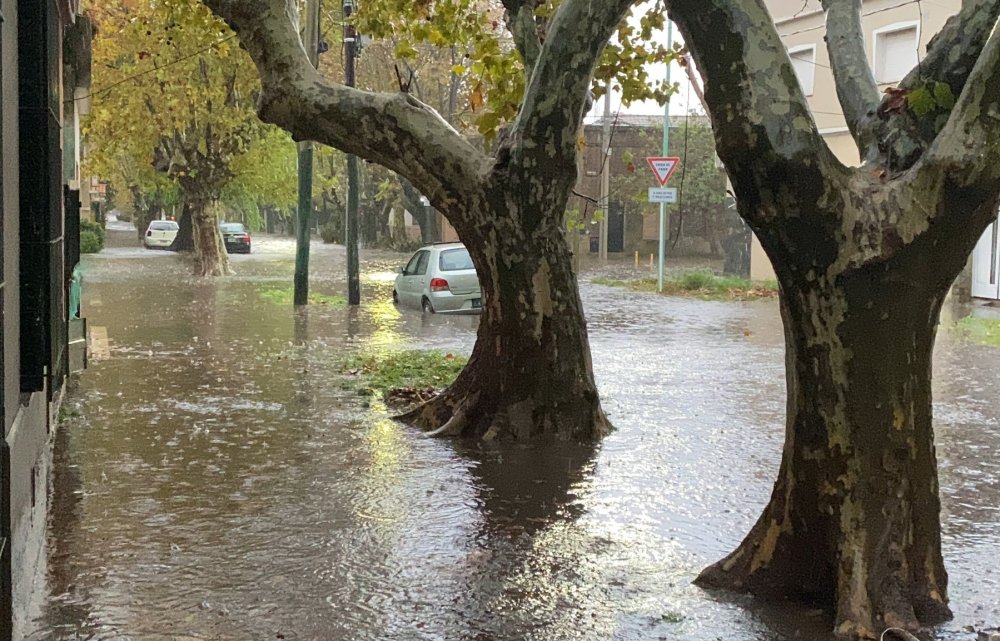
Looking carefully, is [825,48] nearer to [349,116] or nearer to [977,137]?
[349,116]

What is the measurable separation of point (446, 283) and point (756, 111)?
1701 cm

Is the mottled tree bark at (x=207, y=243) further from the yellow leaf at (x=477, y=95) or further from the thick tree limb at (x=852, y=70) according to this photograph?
the thick tree limb at (x=852, y=70)

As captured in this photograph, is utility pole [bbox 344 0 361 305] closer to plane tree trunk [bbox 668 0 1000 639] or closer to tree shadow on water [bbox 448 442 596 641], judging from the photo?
tree shadow on water [bbox 448 442 596 641]

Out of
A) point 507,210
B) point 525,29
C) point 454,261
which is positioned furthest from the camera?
point 454,261

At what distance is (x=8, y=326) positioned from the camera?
542 centimetres

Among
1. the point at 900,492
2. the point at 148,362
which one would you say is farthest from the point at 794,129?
the point at 148,362

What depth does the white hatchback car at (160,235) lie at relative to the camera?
52375mm

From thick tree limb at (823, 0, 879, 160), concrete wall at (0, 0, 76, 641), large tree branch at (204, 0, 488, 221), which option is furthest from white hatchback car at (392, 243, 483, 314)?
thick tree limb at (823, 0, 879, 160)

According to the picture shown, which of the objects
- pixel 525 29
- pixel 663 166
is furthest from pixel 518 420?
pixel 663 166

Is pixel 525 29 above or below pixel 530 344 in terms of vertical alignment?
above

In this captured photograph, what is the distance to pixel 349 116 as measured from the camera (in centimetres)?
989

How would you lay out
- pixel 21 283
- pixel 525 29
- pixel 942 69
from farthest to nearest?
pixel 525 29 → pixel 21 283 → pixel 942 69

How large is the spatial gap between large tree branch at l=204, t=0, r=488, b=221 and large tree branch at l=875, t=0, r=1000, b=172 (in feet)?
15.1

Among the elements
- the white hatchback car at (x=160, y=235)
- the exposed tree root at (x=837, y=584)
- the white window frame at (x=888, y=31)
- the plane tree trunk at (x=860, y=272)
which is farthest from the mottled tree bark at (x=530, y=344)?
the white hatchback car at (x=160, y=235)
